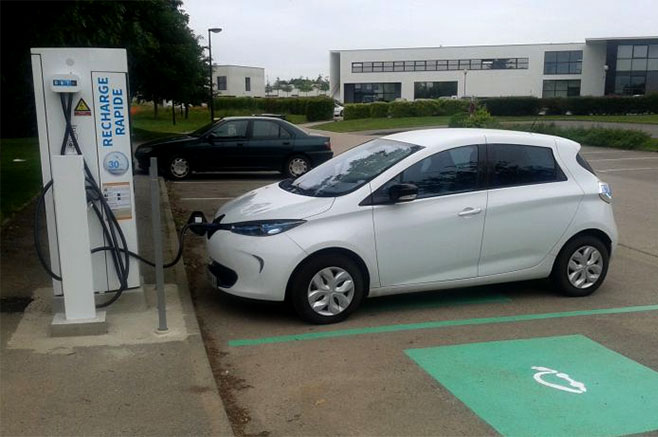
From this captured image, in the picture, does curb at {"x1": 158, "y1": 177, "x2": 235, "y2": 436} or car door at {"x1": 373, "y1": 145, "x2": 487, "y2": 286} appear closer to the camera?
curb at {"x1": 158, "y1": 177, "x2": 235, "y2": 436}

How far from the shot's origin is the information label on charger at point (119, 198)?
19.0ft

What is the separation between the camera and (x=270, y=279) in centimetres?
554

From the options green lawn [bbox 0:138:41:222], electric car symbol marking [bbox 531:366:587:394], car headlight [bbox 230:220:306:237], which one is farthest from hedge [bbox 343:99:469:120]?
electric car symbol marking [bbox 531:366:587:394]

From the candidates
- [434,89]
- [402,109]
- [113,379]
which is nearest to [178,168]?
[113,379]

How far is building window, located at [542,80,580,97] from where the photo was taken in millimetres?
74375

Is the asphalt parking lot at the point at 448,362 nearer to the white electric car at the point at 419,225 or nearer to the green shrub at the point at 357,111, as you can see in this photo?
the white electric car at the point at 419,225

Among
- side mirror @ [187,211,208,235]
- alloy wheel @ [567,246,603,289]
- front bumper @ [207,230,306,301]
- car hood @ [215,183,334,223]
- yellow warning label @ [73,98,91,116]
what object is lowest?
alloy wheel @ [567,246,603,289]

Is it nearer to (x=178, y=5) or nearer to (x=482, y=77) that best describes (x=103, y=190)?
(x=178, y=5)

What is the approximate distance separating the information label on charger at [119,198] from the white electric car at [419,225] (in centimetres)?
77

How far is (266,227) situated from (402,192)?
120 centimetres

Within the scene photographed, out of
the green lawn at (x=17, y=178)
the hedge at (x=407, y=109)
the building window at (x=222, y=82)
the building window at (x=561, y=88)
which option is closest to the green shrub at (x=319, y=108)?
the hedge at (x=407, y=109)

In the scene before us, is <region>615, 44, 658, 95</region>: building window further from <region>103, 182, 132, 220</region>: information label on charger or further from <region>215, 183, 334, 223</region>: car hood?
<region>103, 182, 132, 220</region>: information label on charger

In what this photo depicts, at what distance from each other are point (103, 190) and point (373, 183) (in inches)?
91.4

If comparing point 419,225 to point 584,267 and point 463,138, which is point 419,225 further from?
point 584,267
